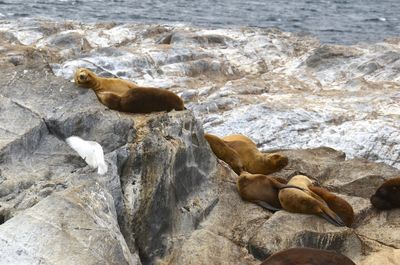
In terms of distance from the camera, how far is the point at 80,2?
1417 inches

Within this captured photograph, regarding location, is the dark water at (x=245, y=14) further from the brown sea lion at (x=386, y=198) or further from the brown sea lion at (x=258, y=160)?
the brown sea lion at (x=386, y=198)

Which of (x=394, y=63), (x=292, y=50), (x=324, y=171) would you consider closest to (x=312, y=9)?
(x=292, y=50)

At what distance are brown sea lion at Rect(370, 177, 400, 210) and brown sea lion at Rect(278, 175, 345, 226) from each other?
3.18 ft

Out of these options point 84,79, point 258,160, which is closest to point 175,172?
point 84,79

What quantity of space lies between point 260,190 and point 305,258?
2.27 m

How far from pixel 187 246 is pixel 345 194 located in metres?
3.34

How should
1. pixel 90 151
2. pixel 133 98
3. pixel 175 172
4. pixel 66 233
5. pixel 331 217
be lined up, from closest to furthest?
pixel 66 233 < pixel 90 151 < pixel 175 172 < pixel 331 217 < pixel 133 98

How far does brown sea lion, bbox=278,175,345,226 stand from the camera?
8.35 metres

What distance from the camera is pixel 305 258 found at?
21.7 feet

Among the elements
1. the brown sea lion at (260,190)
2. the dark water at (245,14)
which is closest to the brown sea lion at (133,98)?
the brown sea lion at (260,190)

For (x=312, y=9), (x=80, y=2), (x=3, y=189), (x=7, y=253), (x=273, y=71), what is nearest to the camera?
(x=7, y=253)

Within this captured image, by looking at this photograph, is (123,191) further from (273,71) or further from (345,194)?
(273,71)

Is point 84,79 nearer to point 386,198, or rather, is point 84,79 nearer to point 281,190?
point 281,190

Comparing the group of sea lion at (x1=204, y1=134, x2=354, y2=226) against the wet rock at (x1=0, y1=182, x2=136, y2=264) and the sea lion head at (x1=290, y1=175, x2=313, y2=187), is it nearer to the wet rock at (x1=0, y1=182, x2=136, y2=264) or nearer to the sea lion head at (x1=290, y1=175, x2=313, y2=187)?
the sea lion head at (x1=290, y1=175, x2=313, y2=187)
